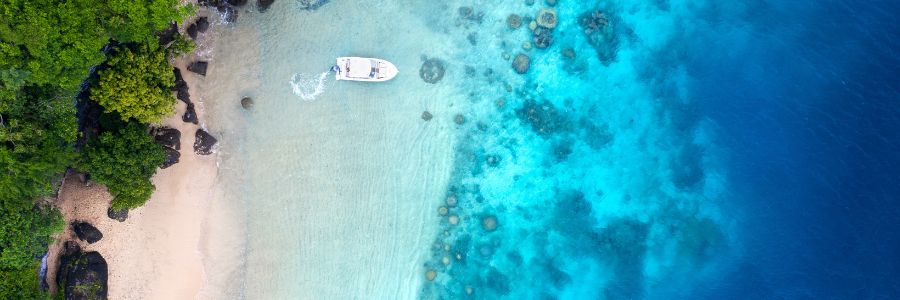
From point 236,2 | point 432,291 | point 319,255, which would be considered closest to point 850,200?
point 432,291

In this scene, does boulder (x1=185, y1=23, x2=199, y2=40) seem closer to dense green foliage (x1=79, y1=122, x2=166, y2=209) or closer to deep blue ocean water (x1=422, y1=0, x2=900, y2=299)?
dense green foliage (x1=79, y1=122, x2=166, y2=209)

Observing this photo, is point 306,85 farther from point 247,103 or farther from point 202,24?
point 202,24

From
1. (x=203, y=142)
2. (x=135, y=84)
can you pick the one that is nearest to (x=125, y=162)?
(x=135, y=84)

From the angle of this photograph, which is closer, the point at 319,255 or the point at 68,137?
the point at 68,137

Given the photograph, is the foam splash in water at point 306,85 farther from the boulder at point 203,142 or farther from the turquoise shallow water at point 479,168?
the boulder at point 203,142

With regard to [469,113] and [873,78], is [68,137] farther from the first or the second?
[873,78]
